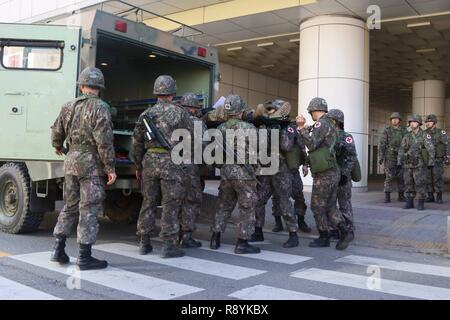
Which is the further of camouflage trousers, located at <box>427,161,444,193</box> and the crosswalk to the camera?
camouflage trousers, located at <box>427,161,444,193</box>

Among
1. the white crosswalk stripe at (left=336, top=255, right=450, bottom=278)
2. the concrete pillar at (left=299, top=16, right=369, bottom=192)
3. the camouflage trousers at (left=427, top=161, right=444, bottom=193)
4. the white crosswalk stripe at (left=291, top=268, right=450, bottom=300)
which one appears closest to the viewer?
the white crosswalk stripe at (left=291, top=268, right=450, bottom=300)

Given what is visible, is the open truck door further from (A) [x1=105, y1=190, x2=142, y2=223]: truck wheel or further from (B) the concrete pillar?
(B) the concrete pillar

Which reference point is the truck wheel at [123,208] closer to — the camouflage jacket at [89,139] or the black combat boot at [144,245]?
the black combat boot at [144,245]

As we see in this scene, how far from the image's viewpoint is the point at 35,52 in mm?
6230

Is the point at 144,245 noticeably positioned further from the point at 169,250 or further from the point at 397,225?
the point at 397,225

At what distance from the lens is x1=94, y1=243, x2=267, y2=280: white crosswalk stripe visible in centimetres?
494

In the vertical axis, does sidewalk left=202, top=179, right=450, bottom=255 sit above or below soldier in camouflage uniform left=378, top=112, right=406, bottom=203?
below

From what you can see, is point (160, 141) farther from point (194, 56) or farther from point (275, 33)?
point (275, 33)

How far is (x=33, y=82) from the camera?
6.25 metres

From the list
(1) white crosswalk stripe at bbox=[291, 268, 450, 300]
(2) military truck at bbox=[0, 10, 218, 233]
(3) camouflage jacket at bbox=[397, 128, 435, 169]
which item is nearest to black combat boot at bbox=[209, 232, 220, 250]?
(2) military truck at bbox=[0, 10, 218, 233]

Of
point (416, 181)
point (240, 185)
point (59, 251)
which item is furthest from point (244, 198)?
point (416, 181)

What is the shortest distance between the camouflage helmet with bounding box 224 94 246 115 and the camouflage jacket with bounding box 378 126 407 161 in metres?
6.25
